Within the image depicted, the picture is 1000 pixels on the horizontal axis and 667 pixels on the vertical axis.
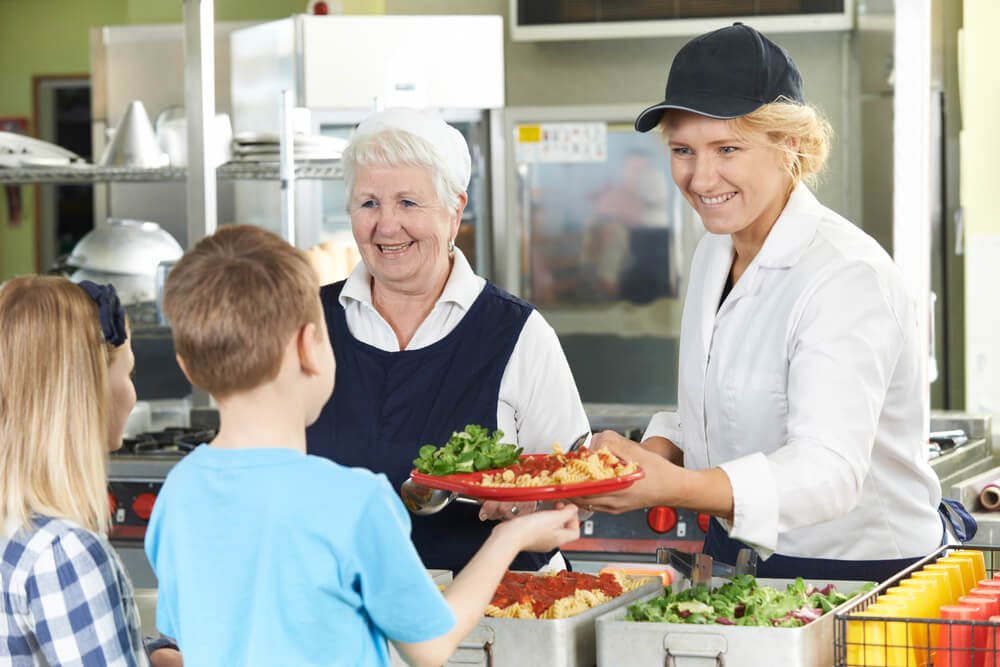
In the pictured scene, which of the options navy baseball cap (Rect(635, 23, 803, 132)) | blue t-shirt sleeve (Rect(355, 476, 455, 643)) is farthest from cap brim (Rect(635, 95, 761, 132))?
blue t-shirt sleeve (Rect(355, 476, 455, 643))

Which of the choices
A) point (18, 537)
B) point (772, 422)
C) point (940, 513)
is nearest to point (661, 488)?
point (772, 422)

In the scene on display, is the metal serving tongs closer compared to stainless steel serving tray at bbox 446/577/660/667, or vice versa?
stainless steel serving tray at bbox 446/577/660/667

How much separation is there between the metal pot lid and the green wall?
5305 mm

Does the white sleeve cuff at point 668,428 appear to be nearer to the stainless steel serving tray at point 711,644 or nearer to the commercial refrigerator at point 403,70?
the stainless steel serving tray at point 711,644

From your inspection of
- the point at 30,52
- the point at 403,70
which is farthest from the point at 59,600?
the point at 30,52

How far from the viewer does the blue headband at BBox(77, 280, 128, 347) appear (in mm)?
1759

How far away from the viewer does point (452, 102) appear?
15.8 ft

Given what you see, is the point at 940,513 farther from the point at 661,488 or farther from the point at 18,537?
the point at 18,537

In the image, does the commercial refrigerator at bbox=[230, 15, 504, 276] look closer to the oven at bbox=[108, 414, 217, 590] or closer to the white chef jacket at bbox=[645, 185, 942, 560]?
the oven at bbox=[108, 414, 217, 590]

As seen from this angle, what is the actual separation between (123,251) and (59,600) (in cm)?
256

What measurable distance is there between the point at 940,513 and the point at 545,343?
0.67 m

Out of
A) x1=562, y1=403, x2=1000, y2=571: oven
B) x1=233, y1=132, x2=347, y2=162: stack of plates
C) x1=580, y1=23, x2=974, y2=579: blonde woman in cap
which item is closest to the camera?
x1=580, y1=23, x2=974, y2=579: blonde woman in cap

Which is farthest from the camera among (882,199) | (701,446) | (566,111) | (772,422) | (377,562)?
(882,199)

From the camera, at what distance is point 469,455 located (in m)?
1.80
